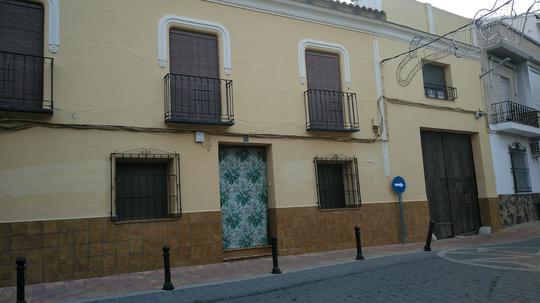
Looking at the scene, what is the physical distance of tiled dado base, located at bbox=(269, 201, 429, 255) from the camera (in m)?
10.1

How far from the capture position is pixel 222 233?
963cm

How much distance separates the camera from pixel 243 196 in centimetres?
1012

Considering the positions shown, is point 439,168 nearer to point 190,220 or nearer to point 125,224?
point 190,220

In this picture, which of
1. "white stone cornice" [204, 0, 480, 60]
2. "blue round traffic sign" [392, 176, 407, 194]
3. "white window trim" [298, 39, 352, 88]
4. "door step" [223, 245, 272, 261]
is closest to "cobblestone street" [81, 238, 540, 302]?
"door step" [223, 245, 272, 261]

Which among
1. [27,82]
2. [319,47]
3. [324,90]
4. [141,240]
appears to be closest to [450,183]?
[324,90]

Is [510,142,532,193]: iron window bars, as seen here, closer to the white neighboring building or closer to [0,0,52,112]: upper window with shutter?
the white neighboring building

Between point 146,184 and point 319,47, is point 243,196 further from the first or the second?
point 319,47

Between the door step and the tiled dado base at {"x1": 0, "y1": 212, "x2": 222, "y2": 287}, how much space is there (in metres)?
0.38

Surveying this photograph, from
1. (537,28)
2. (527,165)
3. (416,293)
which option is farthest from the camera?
(537,28)

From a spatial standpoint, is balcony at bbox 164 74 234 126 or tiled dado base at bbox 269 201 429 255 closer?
balcony at bbox 164 74 234 126

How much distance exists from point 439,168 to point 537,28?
11015 mm

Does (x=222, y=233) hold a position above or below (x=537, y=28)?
below

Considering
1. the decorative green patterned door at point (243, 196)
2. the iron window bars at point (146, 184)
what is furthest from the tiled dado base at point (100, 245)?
the decorative green patterned door at point (243, 196)

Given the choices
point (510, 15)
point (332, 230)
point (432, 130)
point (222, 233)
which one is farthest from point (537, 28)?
point (222, 233)
